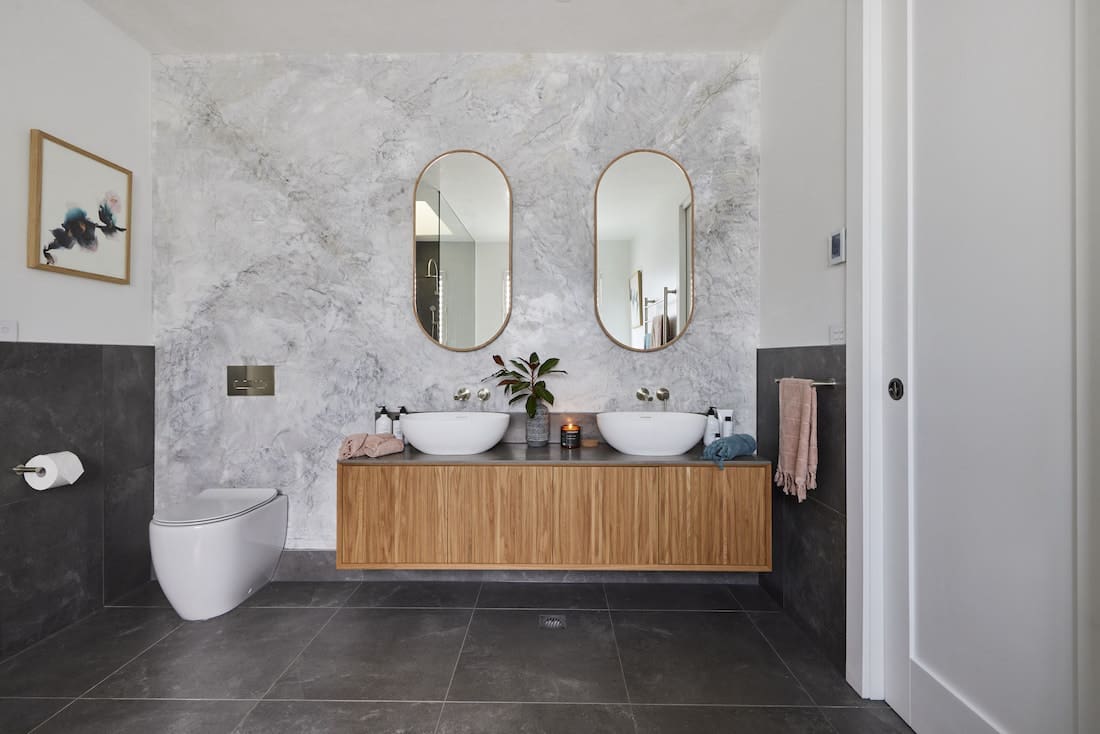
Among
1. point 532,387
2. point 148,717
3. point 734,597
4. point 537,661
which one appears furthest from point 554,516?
point 148,717

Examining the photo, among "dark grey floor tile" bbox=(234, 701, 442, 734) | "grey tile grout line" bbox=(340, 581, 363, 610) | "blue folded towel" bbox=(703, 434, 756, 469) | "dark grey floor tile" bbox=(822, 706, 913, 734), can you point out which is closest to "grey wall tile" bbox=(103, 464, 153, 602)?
"grey tile grout line" bbox=(340, 581, 363, 610)

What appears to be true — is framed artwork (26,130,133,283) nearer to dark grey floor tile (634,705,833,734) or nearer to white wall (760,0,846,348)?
dark grey floor tile (634,705,833,734)

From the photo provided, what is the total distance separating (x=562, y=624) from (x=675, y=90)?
2356 mm

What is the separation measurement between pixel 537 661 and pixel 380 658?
537mm

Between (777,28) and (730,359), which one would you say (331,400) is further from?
(777,28)

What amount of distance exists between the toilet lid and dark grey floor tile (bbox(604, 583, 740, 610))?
1556 millimetres

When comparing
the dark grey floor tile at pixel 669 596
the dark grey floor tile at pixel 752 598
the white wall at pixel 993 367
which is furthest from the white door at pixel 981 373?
the dark grey floor tile at pixel 669 596

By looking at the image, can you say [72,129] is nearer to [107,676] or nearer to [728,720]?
[107,676]

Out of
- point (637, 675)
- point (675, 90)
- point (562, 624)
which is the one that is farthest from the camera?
point (675, 90)

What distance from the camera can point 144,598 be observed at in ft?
7.59

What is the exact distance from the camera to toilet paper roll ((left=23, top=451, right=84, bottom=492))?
1.88 metres

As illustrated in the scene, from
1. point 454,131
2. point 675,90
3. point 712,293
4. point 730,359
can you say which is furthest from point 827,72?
point 454,131

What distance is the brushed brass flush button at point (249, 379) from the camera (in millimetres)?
2506

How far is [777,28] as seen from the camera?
2281 mm
